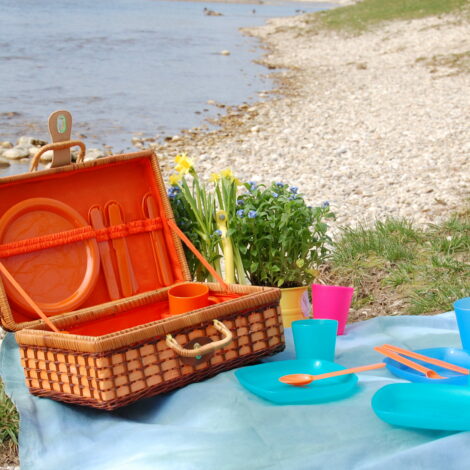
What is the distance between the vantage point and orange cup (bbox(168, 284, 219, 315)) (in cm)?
265

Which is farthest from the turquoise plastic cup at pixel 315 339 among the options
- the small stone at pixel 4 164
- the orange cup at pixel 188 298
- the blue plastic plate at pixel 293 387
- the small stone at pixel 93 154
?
the small stone at pixel 4 164

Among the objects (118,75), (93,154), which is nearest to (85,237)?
(93,154)

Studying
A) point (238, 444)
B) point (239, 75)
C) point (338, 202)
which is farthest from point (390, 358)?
point (239, 75)

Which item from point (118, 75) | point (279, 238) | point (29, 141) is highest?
point (118, 75)

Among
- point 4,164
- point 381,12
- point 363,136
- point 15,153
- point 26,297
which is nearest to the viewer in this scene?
point 26,297

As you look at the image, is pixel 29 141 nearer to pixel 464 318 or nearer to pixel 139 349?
pixel 139 349

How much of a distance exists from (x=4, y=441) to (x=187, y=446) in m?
0.76

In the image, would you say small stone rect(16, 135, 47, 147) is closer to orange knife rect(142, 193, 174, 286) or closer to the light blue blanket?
orange knife rect(142, 193, 174, 286)

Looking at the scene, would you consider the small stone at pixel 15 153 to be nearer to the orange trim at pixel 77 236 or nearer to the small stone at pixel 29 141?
the small stone at pixel 29 141

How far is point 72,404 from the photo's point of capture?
237cm

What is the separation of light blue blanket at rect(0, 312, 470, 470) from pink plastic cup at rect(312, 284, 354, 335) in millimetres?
483

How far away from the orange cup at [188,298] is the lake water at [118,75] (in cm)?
700

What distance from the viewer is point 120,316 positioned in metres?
2.79

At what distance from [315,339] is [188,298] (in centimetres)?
48
